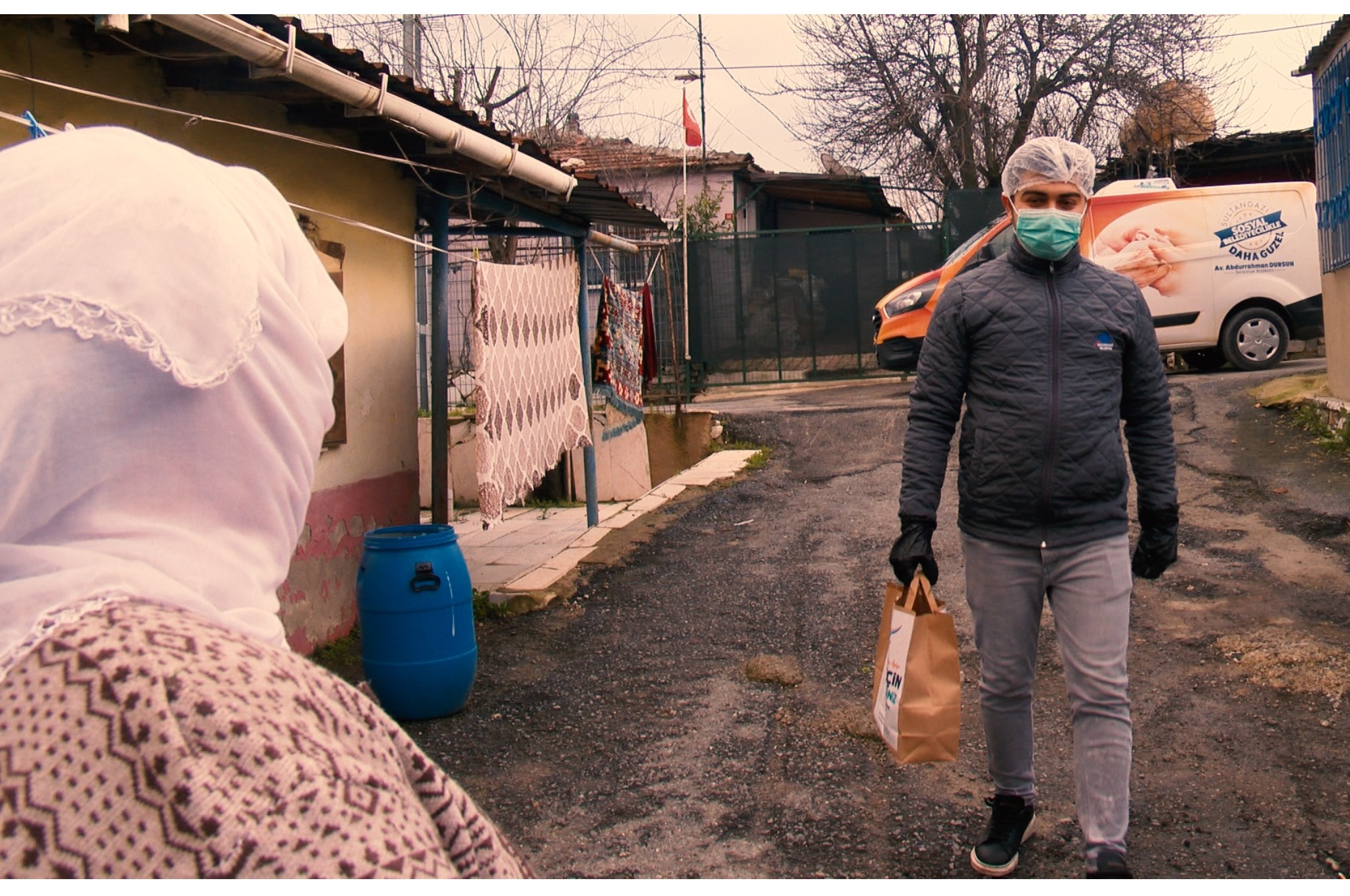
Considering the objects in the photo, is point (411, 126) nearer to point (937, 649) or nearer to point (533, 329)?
point (533, 329)

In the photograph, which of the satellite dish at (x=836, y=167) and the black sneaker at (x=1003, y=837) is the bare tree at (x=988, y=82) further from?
the black sneaker at (x=1003, y=837)

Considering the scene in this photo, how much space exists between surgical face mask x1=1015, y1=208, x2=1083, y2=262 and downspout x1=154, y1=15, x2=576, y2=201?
2.67 metres

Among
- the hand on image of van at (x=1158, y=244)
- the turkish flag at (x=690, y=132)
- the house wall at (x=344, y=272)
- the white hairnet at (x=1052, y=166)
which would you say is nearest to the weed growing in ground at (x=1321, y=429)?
the hand on image of van at (x=1158, y=244)

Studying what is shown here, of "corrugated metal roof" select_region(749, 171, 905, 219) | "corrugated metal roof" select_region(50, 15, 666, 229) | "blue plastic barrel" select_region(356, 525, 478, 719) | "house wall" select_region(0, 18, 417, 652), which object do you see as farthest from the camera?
"corrugated metal roof" select_region(749, 171, 905, 219)

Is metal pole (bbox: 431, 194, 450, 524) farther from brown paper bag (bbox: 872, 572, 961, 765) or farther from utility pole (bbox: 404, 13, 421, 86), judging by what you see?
utility pole (bbox: 404, 13, 421, 86)

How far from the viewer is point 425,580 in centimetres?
492

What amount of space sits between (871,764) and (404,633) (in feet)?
6.63

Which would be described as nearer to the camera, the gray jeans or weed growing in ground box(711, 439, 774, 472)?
the gray jeans

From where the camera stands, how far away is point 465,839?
0.93m

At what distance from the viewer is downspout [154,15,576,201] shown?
3.85m

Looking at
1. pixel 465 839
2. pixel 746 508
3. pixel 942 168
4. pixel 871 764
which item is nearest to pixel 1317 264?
pixel 746 508

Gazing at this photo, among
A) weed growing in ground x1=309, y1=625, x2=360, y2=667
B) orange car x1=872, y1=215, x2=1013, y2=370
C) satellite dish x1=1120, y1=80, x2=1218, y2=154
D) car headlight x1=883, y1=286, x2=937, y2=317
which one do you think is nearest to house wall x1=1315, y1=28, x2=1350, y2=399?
orange car x1=872, y1=215, x2=1013, y2=370

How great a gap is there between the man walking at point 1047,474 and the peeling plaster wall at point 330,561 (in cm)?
329
